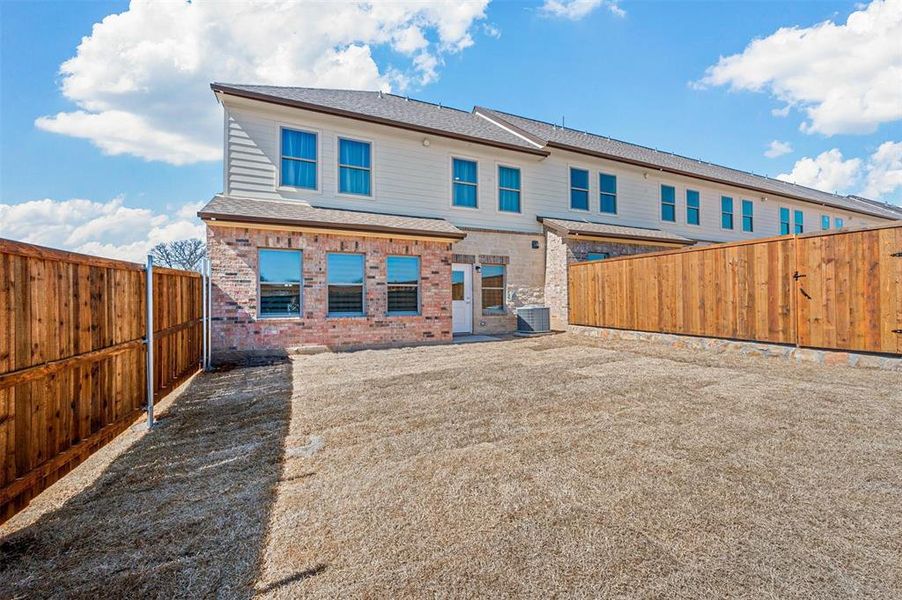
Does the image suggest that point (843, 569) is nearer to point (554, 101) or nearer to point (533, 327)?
point (533, 327)

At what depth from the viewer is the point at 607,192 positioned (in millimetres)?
15461

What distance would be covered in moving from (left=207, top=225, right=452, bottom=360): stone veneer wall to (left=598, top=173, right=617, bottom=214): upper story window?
295 inches

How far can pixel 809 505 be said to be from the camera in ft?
8.54

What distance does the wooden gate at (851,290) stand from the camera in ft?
20.0

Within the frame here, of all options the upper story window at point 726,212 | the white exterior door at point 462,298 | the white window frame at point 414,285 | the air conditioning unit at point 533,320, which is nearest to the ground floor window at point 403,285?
the white window frame at point 414,285

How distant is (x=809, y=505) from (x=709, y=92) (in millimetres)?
16958

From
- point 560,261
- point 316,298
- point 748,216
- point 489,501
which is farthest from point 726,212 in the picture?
point 489,501

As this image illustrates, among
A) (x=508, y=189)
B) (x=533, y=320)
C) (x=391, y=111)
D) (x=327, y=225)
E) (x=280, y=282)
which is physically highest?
(x=391, y=111)

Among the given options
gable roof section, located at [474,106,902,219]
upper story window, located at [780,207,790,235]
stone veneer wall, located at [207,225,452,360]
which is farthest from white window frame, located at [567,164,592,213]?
upper story window, located at [780,207,790,235]

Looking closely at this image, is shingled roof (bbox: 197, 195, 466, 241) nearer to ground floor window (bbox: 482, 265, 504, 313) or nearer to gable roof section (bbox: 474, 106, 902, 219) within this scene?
ground floor window (bbox: 482, 265, 504, 313)

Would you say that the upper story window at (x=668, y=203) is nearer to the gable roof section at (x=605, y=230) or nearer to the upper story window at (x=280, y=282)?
the gable roof section at (x=605, y=230)

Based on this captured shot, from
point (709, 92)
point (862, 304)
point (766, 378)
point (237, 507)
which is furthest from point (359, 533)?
point (709, 92)

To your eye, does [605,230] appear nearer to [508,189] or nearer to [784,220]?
[508,189]

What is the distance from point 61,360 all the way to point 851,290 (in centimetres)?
1013
